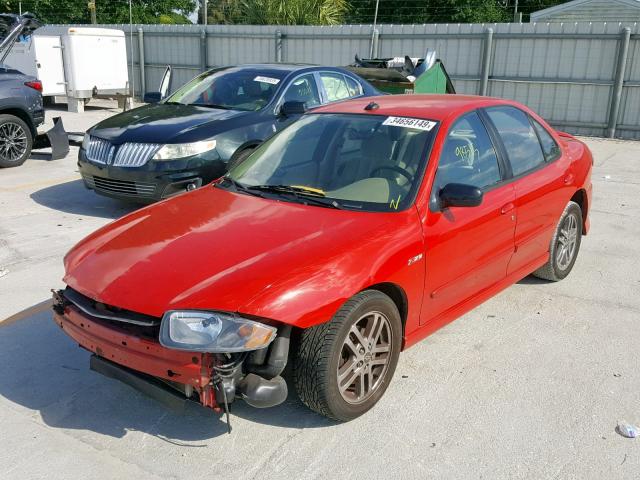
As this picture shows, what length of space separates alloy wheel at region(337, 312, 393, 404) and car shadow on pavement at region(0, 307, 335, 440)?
0.81 feet

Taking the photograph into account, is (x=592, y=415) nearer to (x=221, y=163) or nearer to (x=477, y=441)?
(x=477, y=441)

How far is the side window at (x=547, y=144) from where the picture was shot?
494cm

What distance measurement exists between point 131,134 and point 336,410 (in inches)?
186

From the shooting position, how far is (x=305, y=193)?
3.86 metres

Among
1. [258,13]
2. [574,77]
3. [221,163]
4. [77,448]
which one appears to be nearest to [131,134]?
[221,163]

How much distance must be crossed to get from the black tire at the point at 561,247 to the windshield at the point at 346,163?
1739 millimetres

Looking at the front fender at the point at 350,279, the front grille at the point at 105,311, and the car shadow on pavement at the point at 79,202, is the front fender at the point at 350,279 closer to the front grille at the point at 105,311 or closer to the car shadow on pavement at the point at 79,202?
the front grille at the point at 105,311

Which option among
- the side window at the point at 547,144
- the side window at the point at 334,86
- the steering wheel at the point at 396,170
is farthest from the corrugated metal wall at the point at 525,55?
the steering wheel at the point at 396,170

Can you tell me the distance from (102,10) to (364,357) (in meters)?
38.6

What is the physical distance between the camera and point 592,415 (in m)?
3.46

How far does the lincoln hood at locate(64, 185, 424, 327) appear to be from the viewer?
2.95 metres

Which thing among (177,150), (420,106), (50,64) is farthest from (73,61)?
(420,106)

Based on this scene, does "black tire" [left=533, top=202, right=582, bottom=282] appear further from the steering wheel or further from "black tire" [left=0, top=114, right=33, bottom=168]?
"black tire" [left=0, top=114, right=33, bottom=168]

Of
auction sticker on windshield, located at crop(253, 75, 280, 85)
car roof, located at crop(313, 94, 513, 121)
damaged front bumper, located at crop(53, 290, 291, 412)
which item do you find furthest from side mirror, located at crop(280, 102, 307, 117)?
damaged front bumper, located at crop(53, 290, 291, 412)
